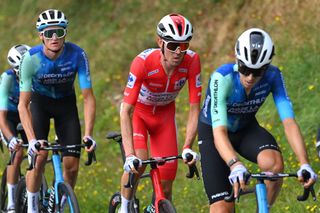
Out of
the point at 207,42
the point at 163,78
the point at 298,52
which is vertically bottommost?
the point at 163,78

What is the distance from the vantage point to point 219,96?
7.90 metres

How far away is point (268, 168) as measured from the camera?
7660 mm

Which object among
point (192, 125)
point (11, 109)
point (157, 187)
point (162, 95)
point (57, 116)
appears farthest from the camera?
point (11, 109)

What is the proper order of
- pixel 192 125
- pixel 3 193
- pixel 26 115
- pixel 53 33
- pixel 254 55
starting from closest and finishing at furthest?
1. pixel 254 55
2. pixel 192 125
3. pixel 26 115
4. pixel 53 33
5. pixel 3 193

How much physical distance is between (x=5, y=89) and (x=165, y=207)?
3842 mm

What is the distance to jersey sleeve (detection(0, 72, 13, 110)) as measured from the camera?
1145 cm

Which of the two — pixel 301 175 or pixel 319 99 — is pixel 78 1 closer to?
pixel 319 99

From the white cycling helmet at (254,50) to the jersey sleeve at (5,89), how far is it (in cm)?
457

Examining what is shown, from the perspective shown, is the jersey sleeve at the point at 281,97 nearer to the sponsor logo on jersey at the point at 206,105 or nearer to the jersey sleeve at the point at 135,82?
the sponsor logo on jersey at the point at 206,105

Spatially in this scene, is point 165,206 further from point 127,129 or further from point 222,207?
point 127,129

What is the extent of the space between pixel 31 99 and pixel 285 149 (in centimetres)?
351

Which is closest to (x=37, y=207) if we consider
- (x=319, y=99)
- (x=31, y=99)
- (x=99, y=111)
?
(x=31, y=99)

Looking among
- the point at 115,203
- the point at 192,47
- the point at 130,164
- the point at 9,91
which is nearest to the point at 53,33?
the point at 9,91

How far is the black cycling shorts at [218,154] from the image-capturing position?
26.2 ft
